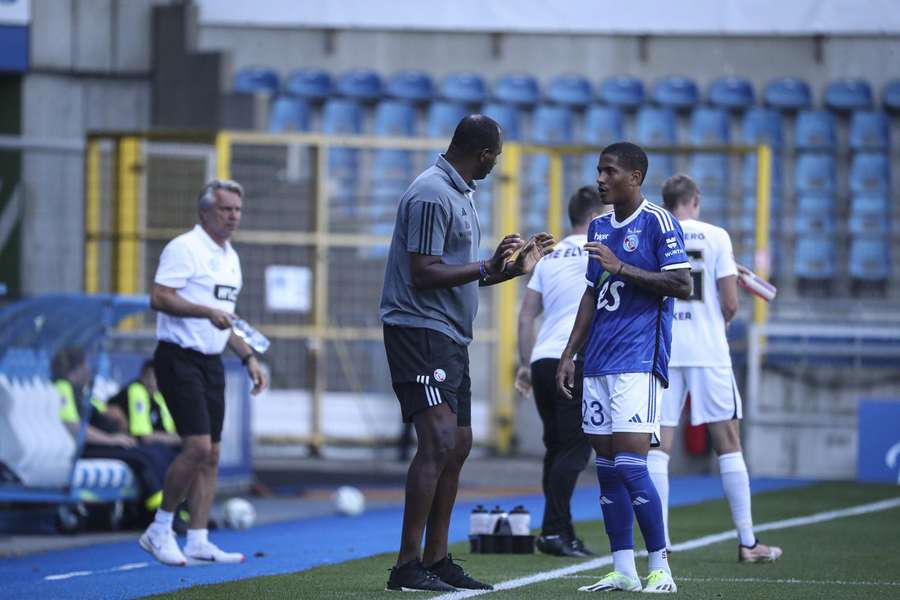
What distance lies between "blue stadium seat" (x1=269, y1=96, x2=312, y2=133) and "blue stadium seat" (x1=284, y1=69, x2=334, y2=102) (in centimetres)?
18

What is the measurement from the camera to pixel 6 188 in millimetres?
18719

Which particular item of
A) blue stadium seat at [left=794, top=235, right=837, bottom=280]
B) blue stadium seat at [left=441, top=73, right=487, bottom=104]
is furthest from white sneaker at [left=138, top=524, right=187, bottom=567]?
blue stadium seat at [left=441, top=73, right=487, bottom=104]

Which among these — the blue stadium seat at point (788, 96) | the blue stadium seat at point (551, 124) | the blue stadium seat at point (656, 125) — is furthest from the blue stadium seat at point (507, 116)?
the blue stadium seat at point (788, 96)

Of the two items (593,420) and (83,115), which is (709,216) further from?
(593,420)

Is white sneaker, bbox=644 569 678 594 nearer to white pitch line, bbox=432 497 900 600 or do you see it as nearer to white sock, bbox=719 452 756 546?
A: white pitch line, bbox=432 497 900 600

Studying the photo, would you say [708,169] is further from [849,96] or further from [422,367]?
[422,367]

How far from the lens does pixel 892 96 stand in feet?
76.9

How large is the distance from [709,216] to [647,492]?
15177 millimetres

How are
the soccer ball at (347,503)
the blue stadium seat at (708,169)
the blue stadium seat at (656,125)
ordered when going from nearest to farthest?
the soccer ball at (347,503), the blue stadium seat at (708,169), the blue stadium seat at (656,125)

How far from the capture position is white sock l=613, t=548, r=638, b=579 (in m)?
6.72

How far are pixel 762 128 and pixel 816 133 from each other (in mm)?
804

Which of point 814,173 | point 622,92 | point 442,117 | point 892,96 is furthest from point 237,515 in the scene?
point 892,96

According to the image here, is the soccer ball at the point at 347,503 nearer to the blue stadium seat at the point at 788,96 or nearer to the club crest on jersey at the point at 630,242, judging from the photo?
the club crest on jersey at the point at 630,242

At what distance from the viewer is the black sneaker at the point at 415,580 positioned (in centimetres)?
657
